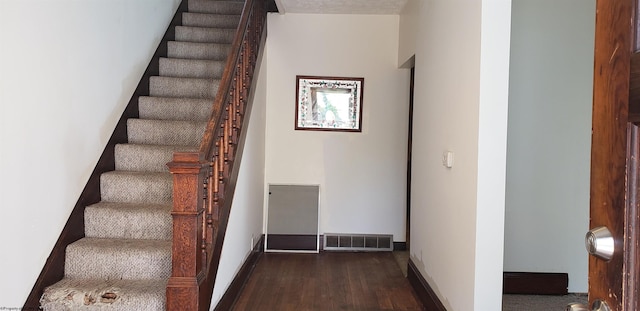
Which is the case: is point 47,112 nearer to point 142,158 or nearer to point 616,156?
point 142,158

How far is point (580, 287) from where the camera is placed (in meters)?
2.97

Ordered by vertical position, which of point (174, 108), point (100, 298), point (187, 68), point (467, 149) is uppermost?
point (187, 68)

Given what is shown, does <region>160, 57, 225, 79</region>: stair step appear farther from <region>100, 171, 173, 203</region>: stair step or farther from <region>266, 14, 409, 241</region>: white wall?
<region>100, 171, 173, 203</region>: stair step

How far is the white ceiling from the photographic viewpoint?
12.6 ft

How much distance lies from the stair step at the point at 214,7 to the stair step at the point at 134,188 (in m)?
2.35

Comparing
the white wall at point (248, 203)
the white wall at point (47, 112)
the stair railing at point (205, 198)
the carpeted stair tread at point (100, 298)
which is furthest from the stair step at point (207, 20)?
the carpeted stair tread at point (100, 298)

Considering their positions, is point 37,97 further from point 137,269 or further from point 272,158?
point 272,158

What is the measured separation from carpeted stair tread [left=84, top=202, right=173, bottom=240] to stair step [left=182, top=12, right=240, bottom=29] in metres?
2.35

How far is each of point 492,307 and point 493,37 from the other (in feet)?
4.42

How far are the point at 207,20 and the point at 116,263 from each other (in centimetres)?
277

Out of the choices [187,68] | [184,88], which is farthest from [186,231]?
[187,68]

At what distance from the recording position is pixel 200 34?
3.84m

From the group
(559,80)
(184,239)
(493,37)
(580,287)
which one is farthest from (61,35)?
(580,287)

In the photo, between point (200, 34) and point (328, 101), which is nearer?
point (200, 34)
